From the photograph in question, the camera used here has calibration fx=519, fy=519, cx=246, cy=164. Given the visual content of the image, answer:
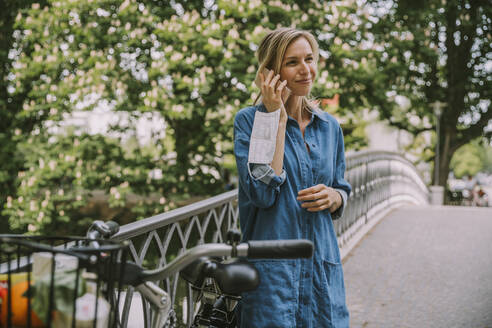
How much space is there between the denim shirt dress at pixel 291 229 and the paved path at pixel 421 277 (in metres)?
2.49

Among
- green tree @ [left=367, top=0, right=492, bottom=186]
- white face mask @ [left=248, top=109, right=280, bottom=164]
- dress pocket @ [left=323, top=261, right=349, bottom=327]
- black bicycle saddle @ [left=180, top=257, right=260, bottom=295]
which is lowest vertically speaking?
dress pocket @ [left=323, top=261, right=349, bottom=327]

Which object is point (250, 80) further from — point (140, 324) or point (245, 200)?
point (245, 200)

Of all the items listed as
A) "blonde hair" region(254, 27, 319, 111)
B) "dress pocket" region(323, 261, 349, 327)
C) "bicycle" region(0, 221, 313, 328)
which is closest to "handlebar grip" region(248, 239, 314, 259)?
"bicycle" region(0, 221, 313, 328)

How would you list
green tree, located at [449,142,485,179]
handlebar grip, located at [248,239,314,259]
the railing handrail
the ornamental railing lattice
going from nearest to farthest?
handlebar grip, located at [248,239,314,259] < the railing handrail < the ornamental railing lattice < green tree, located at [449,142,485,179]

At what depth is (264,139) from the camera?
5.99ft

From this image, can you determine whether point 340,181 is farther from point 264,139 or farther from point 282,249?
point 282,249

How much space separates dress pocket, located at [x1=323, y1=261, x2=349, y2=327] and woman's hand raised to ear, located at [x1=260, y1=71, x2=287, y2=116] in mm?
606

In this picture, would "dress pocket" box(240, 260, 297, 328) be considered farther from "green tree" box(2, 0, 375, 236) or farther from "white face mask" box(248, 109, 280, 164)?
"green tree" box(2, 0, 375, 236)

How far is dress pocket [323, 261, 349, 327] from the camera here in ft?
6.24

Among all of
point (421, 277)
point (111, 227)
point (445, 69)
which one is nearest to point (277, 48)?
point (111, 227)

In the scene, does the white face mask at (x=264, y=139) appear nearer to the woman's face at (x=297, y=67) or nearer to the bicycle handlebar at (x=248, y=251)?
the woman's face at (x=297, y=67)

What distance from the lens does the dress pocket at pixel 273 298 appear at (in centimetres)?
181

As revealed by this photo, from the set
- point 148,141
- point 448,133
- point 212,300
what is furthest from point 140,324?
point 448,133

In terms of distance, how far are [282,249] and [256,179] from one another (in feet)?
1.62
